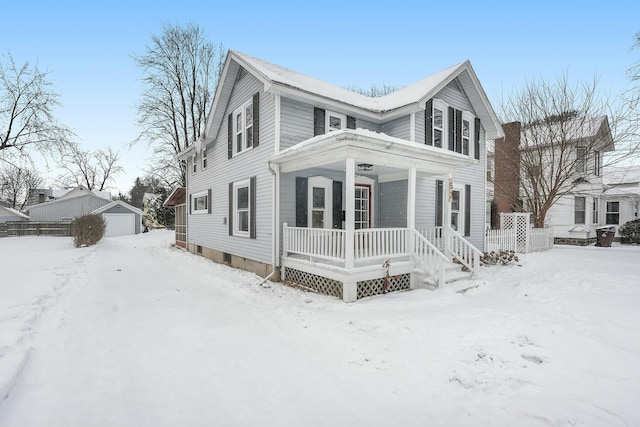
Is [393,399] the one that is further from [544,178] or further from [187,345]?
[544,178]

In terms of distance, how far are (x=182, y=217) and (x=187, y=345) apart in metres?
14.7

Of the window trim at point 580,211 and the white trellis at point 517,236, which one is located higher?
the window trim at point 580,211

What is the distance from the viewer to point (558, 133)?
1472 centimetres

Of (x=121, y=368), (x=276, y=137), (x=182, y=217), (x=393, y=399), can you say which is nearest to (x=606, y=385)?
(x=393, y=399)

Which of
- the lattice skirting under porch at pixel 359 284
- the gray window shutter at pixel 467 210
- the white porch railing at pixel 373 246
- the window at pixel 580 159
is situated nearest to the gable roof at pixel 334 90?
the gray window shutter at pixel 467 210

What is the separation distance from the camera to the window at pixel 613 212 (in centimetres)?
1876

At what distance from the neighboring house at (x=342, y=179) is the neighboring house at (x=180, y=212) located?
179 inches

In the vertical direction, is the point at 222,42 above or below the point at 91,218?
above

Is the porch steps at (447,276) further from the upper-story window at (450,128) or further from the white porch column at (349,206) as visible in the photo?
the upper-story window at (450,128)

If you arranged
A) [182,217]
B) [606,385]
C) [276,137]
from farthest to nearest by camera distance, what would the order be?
[182,217]
[276,137]
[606,385]

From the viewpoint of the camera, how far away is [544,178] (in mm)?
15117

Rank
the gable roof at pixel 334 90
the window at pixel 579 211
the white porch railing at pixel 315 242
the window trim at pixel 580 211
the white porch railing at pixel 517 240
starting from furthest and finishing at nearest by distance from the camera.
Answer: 1. the window at pixel 579 211
2. the window trim at pixel 580 211
3. the white porch railing at pixel 517 240
4. the gable roof at pixel 334 90
5. the white porch railing at pixel 315 242

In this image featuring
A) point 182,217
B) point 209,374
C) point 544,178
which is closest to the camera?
point 209,374

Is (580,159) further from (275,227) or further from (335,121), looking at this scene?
(275,227)
